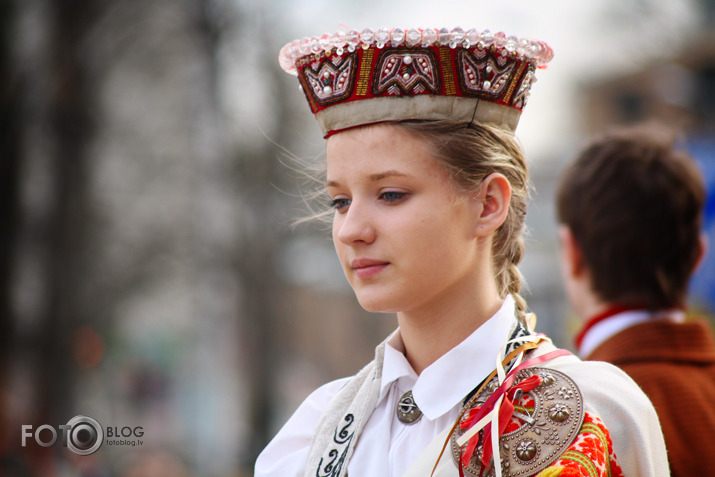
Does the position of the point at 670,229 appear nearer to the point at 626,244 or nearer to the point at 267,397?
the point at 626,244

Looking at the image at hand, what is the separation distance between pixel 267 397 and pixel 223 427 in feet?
33.2

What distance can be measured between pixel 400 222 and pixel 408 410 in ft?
1.55

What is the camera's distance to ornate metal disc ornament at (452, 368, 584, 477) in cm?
167

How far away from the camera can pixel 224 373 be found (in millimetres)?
22188

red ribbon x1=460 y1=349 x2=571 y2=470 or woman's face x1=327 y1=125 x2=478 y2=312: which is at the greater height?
woman's face x1=327 y1=125 x2=478 y2=312

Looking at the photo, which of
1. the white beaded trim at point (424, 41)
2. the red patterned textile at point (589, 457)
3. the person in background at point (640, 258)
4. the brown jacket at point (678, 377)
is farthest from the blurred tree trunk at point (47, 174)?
the red patterned textile at point (589, 457)

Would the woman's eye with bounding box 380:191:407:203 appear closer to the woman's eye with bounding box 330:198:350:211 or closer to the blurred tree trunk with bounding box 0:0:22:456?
the woman's eye with bounding box 330:198:350:211

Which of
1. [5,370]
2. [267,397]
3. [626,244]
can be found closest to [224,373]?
[267,397]

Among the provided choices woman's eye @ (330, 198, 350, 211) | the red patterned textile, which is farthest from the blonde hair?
the red patterned textile

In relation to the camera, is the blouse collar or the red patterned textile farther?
the blouse collar

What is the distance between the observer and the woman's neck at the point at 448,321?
77.8 inches

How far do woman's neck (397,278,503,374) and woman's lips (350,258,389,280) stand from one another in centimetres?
17

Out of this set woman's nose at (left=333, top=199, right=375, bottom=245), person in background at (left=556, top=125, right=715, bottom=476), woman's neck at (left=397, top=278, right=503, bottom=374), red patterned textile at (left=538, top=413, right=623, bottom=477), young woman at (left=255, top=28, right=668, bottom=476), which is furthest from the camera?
person in background at (left=556, top=125, right=715, bottom=476)

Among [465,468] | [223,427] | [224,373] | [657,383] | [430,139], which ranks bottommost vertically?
[223,427]
